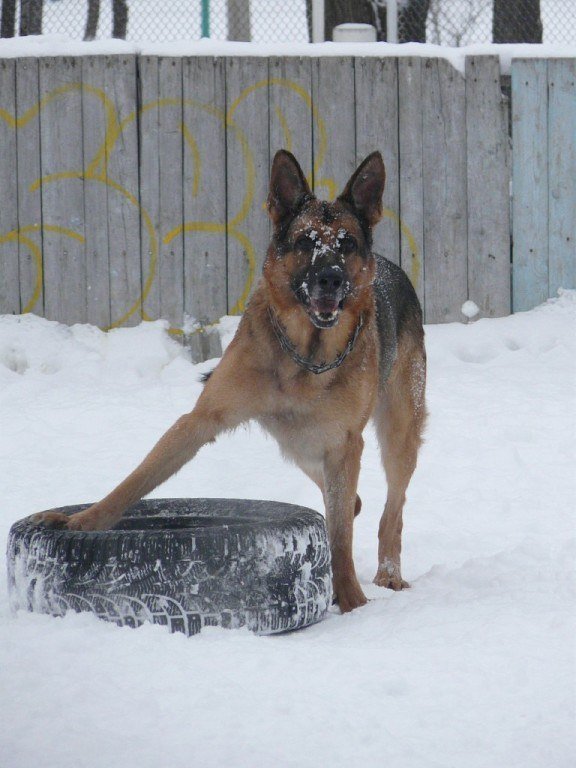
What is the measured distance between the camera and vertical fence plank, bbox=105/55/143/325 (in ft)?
25.9

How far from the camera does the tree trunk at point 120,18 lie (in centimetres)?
902

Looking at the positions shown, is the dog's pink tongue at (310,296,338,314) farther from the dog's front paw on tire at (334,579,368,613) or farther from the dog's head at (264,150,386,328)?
the dog's front paw on tire at (334,579,368,613)

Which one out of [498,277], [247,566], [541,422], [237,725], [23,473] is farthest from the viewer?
[498,277]

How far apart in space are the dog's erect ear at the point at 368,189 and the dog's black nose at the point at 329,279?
0.42 m

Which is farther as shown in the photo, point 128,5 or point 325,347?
point 128,5

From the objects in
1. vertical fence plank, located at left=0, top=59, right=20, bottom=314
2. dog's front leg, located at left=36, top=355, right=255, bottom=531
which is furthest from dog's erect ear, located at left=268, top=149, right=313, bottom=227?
vertical fence plank, located at left=0, top=59, right=20, bottom=314

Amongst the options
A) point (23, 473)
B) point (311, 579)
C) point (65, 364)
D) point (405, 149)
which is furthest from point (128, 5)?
point (311, 579)

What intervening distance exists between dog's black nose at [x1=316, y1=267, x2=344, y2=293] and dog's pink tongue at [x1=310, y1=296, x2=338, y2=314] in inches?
1.4

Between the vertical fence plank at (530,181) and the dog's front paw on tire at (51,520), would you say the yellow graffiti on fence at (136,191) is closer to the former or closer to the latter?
the vertical fence plank at (530,181)

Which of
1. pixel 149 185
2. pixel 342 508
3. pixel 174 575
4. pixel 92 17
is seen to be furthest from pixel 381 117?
pixel 174 575

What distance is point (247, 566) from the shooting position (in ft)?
11.4

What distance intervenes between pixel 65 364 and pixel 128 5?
3.51 metres

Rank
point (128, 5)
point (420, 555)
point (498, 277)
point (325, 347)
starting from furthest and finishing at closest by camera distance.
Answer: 1. point (128, 5)
2. point (498, 277)
3. point (420, 555)
4. point (325, 347)

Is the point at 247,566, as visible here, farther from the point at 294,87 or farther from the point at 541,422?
the point at 294,87
